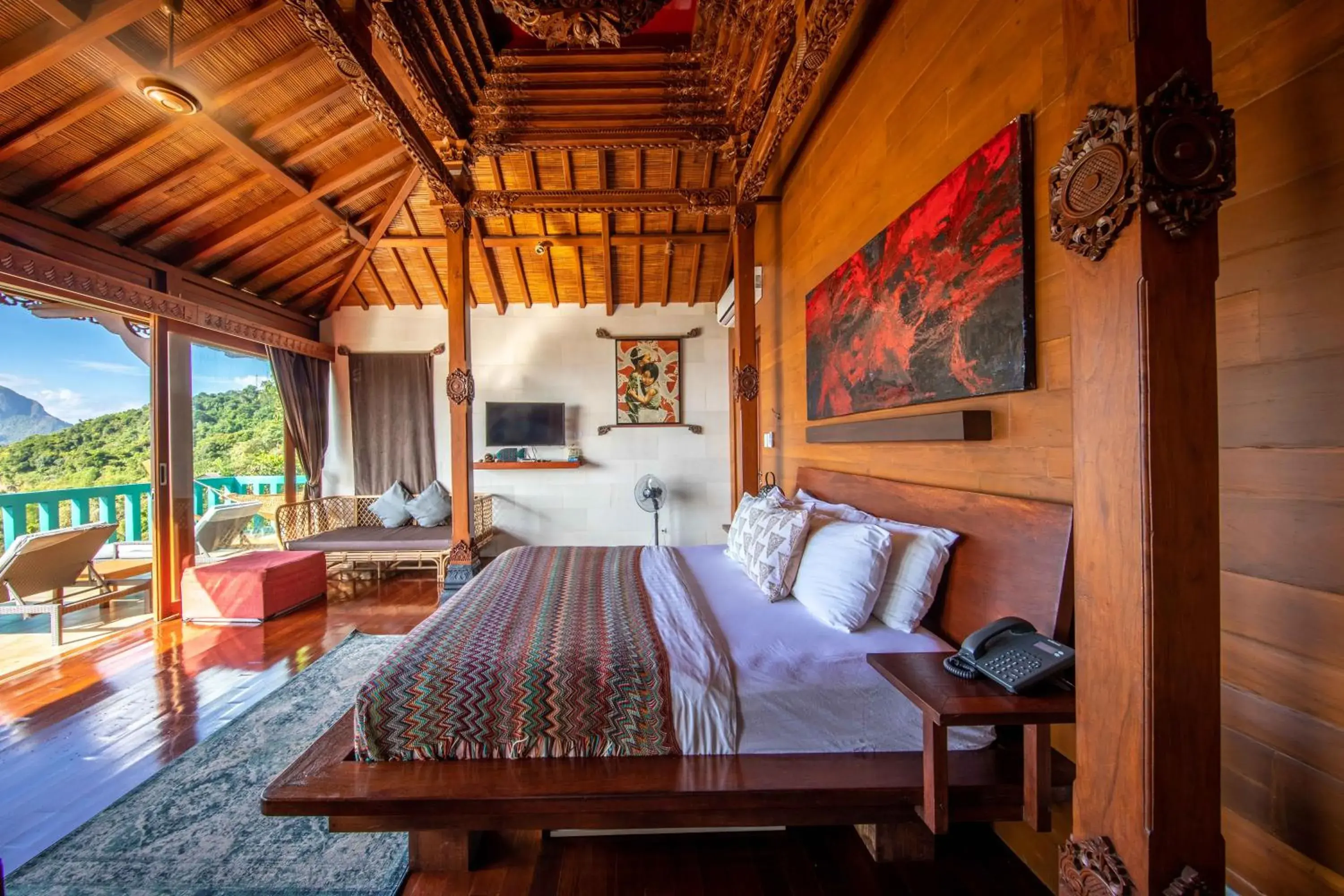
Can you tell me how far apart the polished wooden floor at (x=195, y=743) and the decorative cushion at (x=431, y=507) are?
185cm

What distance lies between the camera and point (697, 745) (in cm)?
136

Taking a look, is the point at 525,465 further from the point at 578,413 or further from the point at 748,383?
the point at 748,383

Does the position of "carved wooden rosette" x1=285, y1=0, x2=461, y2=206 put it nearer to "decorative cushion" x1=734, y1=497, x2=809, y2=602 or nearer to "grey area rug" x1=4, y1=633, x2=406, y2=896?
"decorative cushion" x1=734, y1=497, x2=809, y2=602

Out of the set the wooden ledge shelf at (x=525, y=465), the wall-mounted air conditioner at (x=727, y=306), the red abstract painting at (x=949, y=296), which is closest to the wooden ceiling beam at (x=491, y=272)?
the wooden ledge shelf at (x=525, y=465)

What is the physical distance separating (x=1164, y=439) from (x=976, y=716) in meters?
0.61

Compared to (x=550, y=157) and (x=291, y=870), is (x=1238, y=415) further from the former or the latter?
(x=550, y=157)

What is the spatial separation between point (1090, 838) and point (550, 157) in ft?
16.4

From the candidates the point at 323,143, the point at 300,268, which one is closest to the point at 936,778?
the point at 323,143

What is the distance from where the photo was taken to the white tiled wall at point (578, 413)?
558 centimetres

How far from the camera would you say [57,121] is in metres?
2.71

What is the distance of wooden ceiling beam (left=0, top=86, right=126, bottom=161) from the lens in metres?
2.71

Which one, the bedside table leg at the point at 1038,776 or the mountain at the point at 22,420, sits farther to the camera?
the mountain at the point at 22,420

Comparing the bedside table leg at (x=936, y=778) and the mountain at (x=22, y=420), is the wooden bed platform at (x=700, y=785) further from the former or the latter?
the mountain at (x=22, y=420)

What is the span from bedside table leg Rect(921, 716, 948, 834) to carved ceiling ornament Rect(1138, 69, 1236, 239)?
104 centimetres
